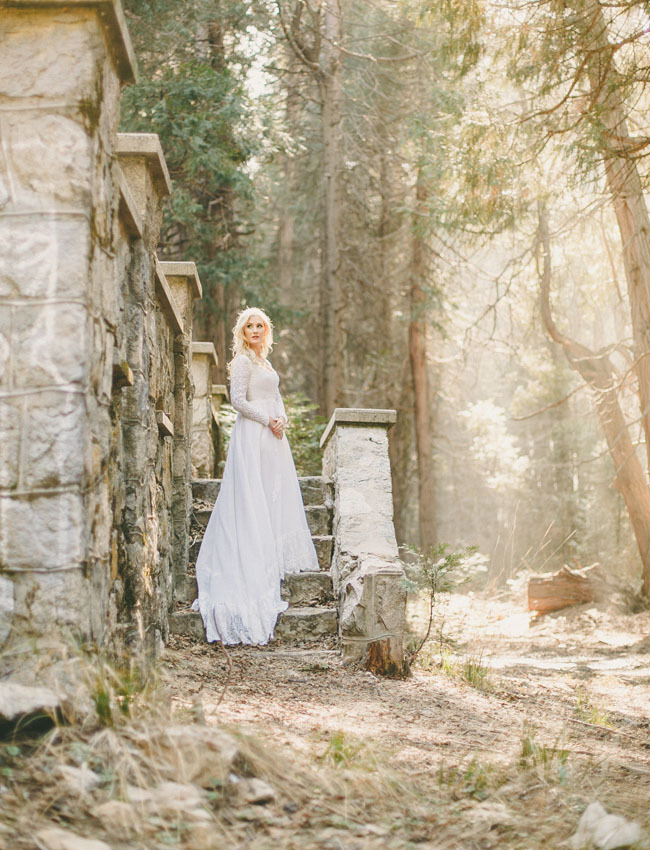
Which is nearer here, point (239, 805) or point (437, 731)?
point (239, 805)

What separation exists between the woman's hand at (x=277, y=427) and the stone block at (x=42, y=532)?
362 centimetres

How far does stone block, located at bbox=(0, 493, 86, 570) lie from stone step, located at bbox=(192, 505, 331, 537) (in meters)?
3.94

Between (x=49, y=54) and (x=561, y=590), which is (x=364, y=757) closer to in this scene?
(x=49, y=54)

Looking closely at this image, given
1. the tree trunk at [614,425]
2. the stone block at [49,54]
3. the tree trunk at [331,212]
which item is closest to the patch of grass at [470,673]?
the stone block at [49,54]

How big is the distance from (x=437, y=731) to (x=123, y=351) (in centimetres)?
214

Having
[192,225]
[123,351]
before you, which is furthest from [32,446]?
[192,225]

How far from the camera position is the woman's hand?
20.7 feet

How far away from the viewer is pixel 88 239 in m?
2.82

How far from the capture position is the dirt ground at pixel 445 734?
269cm

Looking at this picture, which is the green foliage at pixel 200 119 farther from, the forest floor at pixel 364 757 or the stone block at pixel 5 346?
the stone block at pixel 5 346

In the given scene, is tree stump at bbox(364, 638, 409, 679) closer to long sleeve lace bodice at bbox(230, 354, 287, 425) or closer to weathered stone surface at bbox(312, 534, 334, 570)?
weathered stone surface at bbox(312, 534, 334, 570)

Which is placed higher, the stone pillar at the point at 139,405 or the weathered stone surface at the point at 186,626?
the stone pillar at the point at 139,405

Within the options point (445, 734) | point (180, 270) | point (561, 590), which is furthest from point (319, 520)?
point (561, 590)

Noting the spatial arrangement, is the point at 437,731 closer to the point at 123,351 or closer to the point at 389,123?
the point at 123,351
